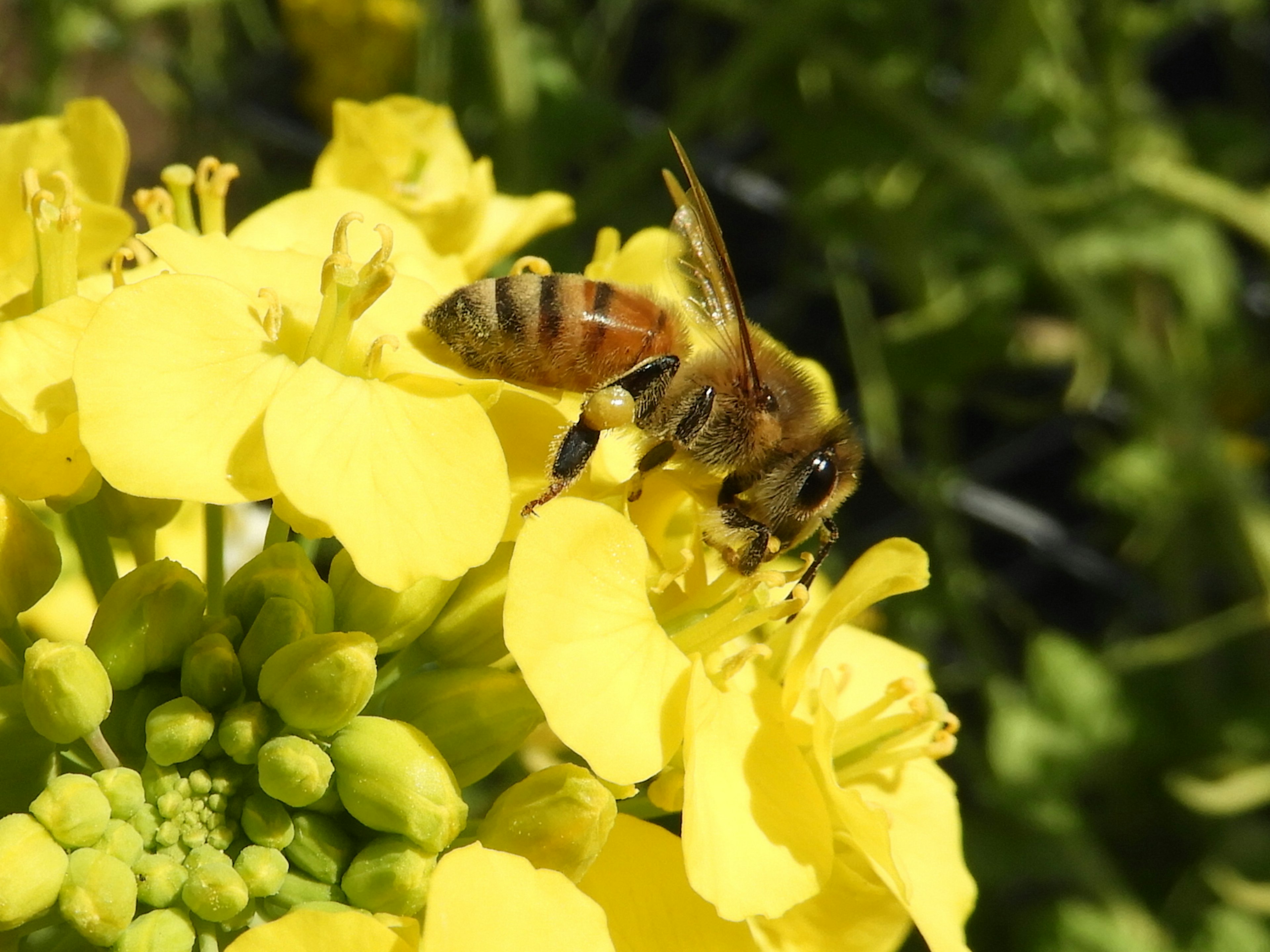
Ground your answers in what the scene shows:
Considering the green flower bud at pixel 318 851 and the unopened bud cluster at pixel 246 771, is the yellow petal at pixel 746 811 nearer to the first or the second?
the unopened bud cluster at pixel 246 771

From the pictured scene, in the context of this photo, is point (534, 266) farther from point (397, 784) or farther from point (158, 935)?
point (158, 935)

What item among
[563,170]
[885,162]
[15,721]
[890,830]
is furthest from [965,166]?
[15,721]

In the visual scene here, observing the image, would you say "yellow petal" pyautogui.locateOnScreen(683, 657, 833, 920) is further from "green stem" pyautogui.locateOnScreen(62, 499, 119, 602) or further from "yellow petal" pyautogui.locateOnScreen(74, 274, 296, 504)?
"green stem" pyautogui.locateOnScreen(62, 499, 119, 602)

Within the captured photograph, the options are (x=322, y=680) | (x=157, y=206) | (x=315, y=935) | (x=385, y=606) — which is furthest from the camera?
(x=157, y=206)

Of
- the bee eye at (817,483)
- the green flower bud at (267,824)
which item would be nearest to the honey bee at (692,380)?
the bee eye at (817,483)

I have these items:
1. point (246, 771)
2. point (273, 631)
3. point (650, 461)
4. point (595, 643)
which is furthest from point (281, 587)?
point (650, 461)
